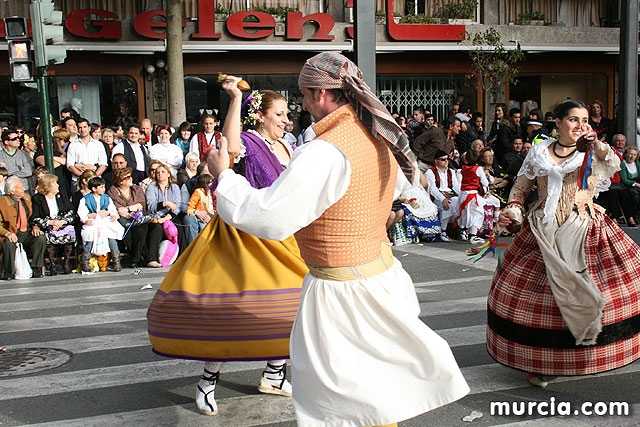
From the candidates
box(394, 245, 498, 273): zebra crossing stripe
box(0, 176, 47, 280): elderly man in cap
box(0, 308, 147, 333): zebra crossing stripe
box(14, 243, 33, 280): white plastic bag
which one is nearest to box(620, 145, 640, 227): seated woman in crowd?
box(394, 245, 498, 273): zebra crossing stripe

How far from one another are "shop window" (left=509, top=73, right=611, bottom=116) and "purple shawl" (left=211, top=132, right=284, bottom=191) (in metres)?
19.2

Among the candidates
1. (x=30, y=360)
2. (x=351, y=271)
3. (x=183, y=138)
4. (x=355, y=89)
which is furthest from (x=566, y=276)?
(x=183, y=138)

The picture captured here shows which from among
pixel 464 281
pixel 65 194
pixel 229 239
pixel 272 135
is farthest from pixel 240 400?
pixel 65 194

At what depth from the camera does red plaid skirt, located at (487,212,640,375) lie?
464cm

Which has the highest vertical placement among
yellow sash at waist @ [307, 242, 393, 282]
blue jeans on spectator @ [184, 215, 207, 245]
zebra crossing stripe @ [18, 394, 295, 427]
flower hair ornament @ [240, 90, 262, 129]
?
flower hair ornament @ [240, 90, 262, 129]

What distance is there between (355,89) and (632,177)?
11.8 m

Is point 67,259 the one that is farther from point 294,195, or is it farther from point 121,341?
point 294,195

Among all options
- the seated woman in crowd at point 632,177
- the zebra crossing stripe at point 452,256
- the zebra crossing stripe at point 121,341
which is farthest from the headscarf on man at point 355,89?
the seated woman in crowd at point 632,177

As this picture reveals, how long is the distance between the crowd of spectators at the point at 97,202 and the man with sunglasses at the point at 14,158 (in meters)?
0.01

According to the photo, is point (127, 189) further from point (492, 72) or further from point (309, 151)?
point (492, 72)

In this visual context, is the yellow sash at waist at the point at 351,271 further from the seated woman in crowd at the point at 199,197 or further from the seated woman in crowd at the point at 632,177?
the seated woman in crowd at the point at 632,177

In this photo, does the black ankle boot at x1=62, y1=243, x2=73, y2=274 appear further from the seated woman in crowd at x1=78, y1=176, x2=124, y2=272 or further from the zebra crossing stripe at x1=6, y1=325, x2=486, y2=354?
the zebra crossing stripe at x1=6, y1=325, x2=486, y2=354

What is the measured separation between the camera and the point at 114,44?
18641mm

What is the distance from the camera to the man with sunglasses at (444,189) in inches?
489
